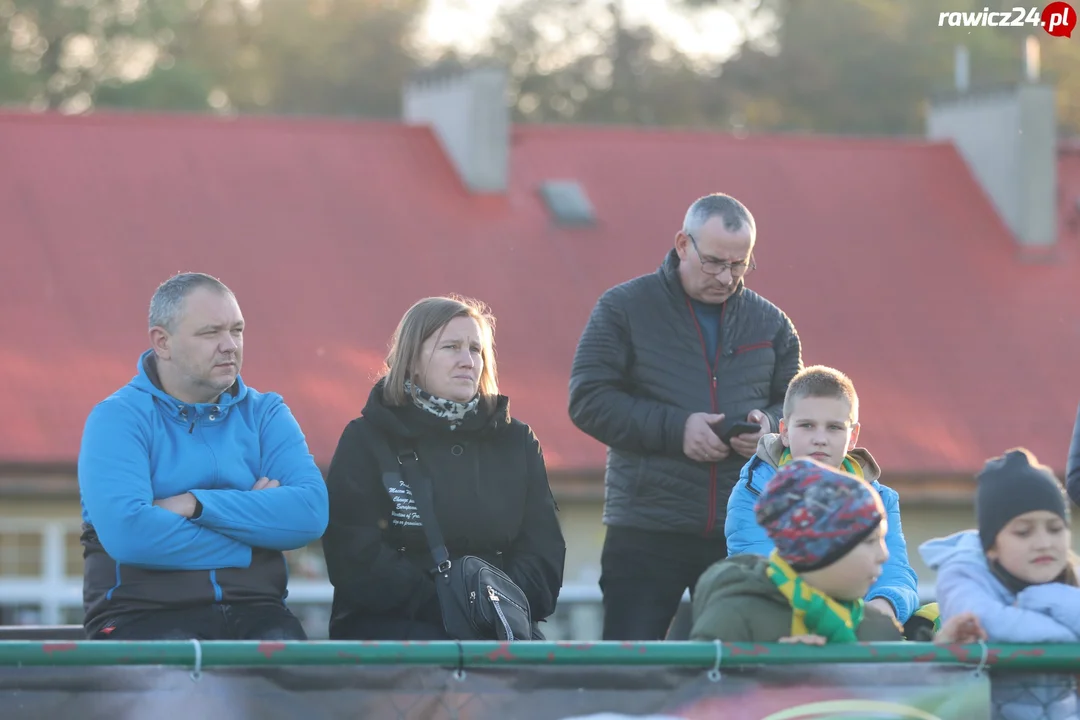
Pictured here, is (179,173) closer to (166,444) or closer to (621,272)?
(621,272)

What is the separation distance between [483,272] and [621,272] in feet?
5.81

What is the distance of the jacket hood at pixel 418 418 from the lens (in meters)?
5.43

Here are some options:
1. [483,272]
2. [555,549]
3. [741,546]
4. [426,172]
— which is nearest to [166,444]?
[555,549]

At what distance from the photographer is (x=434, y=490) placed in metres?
5.41

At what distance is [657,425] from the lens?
6.09m

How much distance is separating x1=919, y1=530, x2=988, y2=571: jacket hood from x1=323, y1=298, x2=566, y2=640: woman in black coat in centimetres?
132

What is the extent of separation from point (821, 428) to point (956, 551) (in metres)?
0.73

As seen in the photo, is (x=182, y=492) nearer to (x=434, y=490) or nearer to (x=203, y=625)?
(x=203, y=625)

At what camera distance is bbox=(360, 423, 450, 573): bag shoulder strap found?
5.33 m

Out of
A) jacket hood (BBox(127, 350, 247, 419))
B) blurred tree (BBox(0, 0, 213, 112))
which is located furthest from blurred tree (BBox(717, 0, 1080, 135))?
jacket hood (BBox(127, 350, 247, 419))

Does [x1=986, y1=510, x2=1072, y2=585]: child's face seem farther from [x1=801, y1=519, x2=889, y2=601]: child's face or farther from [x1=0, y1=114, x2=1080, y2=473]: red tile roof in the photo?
[x1=0, y1=114, x2=1080, y2=473]: red tile roof

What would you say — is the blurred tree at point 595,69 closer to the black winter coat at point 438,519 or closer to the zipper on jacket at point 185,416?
the black winter coat at point 438,519

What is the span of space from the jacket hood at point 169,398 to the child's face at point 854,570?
1.89 meters

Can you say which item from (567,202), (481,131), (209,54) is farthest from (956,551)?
(209,54)
